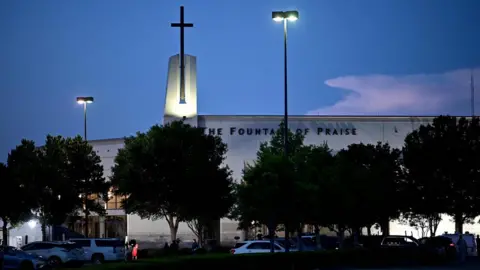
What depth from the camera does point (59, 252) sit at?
46188mm

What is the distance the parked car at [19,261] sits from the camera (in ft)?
133

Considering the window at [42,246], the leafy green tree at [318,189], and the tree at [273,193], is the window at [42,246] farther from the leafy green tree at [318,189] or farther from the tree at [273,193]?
the leafy green tree at [318,189]

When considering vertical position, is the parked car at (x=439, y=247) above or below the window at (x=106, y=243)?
below

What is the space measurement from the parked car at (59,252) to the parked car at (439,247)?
724 inches

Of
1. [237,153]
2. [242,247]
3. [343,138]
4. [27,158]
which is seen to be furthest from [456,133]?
[27,158]

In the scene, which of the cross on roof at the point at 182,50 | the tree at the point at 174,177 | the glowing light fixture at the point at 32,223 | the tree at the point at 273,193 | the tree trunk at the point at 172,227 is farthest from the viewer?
the cross on roof at the point at 182,50

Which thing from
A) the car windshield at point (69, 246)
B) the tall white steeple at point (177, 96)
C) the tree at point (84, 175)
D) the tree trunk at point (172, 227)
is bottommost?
the car windshield at point (69, 246)

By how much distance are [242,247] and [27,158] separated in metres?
23.2

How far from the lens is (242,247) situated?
45594mm

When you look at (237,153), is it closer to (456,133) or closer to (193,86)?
(193,86)

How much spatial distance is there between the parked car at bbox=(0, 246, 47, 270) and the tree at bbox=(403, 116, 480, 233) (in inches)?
1316

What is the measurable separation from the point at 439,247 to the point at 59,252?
69.3 feet

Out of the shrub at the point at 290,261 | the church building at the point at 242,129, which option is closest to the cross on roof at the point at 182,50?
the church building at the point at 242,129

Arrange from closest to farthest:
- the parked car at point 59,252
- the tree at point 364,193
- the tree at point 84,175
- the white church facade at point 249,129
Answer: the parked car at point 59,252
the tree at point 364,193
the tree at point 84,175
the white church facade at point 249,129
